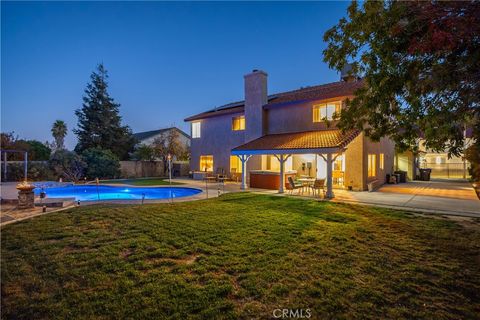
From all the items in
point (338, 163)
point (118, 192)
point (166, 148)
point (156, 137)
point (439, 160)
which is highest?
point (156, 137)

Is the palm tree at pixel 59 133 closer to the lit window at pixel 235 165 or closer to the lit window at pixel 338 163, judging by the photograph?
the lit window at pixel 235 165

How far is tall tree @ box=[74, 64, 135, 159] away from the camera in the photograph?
3059 cm

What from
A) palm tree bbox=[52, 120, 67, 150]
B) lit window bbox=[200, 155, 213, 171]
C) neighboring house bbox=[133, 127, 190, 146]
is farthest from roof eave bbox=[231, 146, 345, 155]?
palm tree bbox=[52, 120, 67, 150]

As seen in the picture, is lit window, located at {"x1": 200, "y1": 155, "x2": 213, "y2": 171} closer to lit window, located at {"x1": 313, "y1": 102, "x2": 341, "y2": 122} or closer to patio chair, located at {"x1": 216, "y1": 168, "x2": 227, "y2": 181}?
patio chair, located at {"x1": 216, "y1": 168, "x2": 227, "y2": 181}

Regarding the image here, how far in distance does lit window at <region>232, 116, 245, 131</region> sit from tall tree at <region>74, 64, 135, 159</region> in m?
18.0

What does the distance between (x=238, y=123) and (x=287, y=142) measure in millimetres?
7601

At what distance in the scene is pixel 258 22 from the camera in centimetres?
3431

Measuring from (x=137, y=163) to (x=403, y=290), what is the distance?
28.2 meters

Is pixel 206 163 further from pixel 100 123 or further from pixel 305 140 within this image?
pixel 100 123

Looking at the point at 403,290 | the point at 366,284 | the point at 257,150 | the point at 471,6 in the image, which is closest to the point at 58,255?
the point at 366,284

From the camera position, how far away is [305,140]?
1530 cm

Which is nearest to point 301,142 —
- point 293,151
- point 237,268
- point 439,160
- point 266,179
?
point 293,151

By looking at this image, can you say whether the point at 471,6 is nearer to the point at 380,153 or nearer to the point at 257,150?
the point at 257,150

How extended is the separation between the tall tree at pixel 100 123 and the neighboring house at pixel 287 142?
12.4 meters
